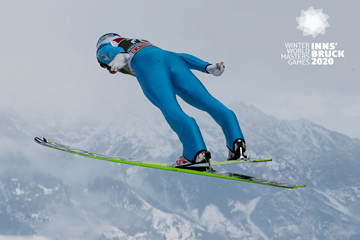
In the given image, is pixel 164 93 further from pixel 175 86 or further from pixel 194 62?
pixel 194 62

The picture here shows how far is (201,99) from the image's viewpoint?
607 centimetres

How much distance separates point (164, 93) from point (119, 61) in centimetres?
89

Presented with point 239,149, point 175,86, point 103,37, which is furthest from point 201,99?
point 103,37

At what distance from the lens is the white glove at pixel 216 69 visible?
6.08 meters

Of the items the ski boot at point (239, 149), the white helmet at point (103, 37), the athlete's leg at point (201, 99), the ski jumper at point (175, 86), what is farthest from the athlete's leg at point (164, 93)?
the white helmet at point (103, 37)

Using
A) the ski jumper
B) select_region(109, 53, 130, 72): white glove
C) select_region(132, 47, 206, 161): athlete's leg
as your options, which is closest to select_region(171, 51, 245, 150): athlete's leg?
the ski jumper

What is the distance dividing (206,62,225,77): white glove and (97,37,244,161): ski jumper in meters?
0.16

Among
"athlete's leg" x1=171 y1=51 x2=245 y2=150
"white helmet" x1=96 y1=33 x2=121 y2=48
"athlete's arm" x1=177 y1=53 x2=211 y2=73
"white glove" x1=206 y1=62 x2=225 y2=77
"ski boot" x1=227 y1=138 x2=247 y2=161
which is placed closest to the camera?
"ski boot" x1=227 y1=138 x2=247 y2=161

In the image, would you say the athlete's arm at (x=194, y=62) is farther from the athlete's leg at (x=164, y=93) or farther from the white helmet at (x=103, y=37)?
the white helmet at (x=103, y=37)

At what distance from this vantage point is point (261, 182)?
4973 mm

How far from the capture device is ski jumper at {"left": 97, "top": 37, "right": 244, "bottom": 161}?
536 cm

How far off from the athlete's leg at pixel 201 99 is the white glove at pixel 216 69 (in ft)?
0.94

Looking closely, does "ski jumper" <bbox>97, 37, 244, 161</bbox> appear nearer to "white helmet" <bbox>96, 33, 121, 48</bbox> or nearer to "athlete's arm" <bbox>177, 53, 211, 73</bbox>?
"athlete's arm" <bbox>177, 53, 211, 73</bbox>

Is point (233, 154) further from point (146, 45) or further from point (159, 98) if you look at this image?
point (146, 45)
